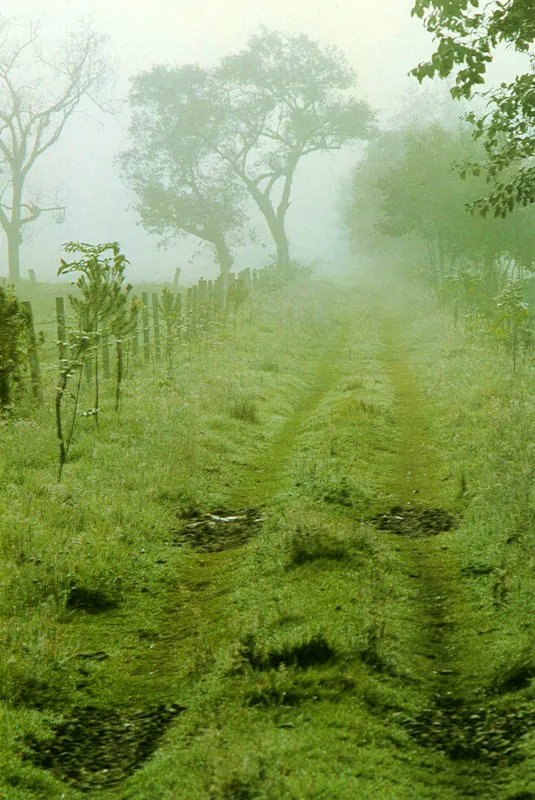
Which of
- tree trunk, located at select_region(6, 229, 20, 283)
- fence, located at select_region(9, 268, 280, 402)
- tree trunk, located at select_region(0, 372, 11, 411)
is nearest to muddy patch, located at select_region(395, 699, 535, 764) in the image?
fence, located at select_region(9, 268, 280, 402)

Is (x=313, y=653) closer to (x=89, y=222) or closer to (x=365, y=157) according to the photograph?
(x=365, y=157)

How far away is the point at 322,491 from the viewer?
927cm

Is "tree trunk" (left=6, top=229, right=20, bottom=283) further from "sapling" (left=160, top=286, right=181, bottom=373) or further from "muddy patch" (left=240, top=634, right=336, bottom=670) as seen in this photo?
"muddy patch" (left=240, top=634, right=336, bottom=670)

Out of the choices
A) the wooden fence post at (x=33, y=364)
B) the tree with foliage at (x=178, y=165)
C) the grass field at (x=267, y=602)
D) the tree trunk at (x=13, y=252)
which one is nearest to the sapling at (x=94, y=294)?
the wooden fence post at (x=33, y=364)

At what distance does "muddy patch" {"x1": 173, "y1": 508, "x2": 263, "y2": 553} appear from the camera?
8062 millimetres

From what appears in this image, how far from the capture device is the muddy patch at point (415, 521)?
8289 mm

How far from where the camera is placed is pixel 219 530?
8500mm

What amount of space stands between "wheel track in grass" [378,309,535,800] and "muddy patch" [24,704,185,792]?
1623mm

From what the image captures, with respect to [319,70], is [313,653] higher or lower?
lower

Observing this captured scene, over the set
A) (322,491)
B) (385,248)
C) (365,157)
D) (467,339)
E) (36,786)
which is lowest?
(36,786)

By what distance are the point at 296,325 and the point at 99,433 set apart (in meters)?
14.2

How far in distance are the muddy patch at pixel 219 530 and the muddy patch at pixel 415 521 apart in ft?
4.75

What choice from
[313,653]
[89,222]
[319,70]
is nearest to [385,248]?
[319,70]

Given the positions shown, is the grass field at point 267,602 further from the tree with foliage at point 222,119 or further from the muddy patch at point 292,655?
the tree with foliage at point 222,119
